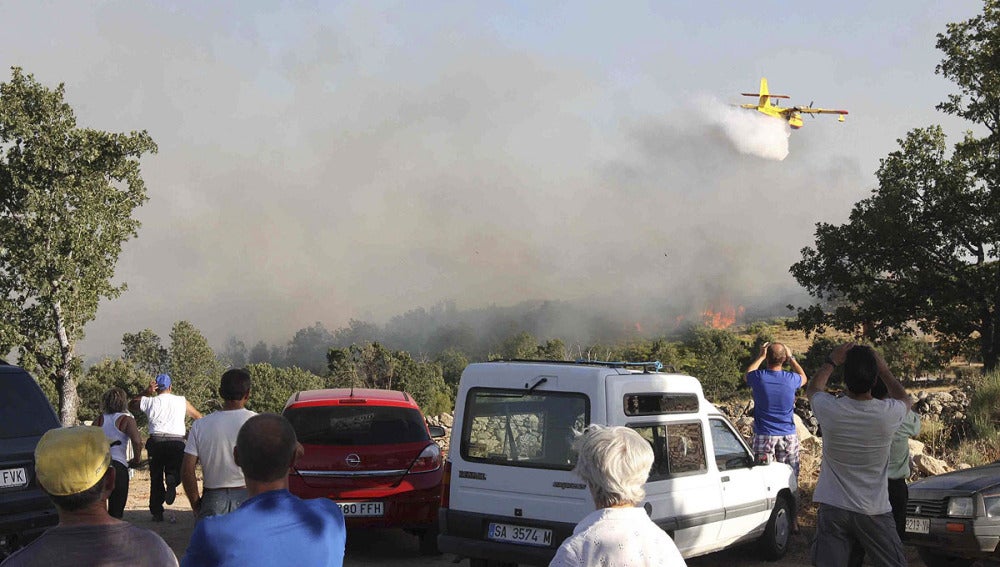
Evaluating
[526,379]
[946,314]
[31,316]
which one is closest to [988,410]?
[526,379]

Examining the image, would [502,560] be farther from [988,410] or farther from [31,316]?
[31,316]

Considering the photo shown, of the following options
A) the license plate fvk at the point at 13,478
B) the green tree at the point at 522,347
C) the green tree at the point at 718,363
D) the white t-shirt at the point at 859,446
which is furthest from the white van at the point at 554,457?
the green tree at the point at 522,347

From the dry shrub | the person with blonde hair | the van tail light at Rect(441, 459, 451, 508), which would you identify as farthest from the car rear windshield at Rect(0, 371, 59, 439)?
the dry shrub

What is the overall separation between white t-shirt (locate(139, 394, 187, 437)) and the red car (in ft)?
5.85

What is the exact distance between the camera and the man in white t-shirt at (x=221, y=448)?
19.3ft

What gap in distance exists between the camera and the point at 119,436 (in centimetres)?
845

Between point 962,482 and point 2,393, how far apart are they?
309 inches

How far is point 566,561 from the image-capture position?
119 inches

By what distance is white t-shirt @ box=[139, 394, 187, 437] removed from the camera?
10.1 metres

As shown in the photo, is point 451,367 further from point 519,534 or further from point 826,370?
point 826,370

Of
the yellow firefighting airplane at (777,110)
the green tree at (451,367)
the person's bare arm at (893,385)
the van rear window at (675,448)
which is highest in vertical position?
the yellow firefighting airplane at (777,110)

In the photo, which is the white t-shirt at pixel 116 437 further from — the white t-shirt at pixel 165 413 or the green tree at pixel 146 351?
the green tree at pixel 146 351

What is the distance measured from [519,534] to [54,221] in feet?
78.7

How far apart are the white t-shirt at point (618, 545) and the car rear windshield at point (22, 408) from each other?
6147mm
